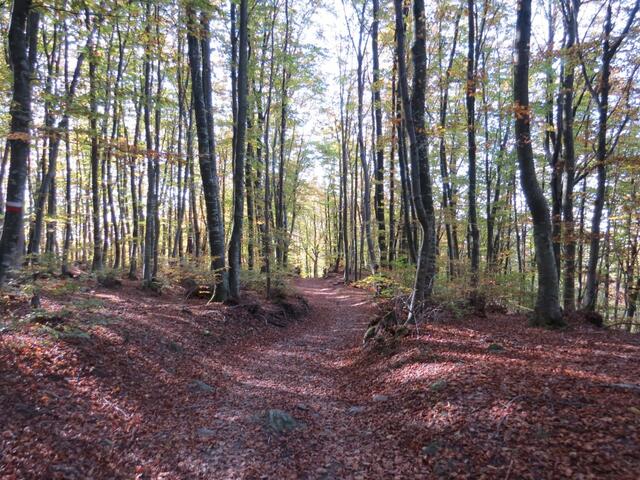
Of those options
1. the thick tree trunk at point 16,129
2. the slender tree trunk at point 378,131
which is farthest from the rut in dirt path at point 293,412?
the slender tree trunk at point 378,131

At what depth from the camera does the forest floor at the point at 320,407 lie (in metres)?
3.55

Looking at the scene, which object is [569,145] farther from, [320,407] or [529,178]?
[320,407]

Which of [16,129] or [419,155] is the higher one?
[419,155]

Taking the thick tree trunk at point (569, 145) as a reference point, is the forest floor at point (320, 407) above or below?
below

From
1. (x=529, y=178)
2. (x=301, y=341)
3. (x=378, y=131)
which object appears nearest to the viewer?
(x=529, y=178)

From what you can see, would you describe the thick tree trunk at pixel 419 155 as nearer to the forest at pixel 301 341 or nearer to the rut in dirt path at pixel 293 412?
the forest at pixel 301 341

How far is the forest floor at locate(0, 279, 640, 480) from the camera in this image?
11.7 feet

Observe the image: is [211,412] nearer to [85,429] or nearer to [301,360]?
[85,429]

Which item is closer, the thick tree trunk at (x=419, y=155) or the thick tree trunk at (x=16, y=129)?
the thick tree trunk at (x=16, y=129)

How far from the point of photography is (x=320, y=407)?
5.83m

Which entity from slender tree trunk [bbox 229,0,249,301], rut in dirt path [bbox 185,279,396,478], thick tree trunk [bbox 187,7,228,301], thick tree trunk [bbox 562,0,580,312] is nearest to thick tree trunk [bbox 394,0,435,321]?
rut in dirt path [bbox 185,279,396,478]

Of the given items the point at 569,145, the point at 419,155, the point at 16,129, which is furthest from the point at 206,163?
the point at 569,145

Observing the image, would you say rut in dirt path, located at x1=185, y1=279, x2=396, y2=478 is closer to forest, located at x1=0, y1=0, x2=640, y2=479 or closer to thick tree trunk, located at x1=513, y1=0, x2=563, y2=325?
forest, located at x1=0, y1=0, x2=640, y2=479

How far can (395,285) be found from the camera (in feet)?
33.0
